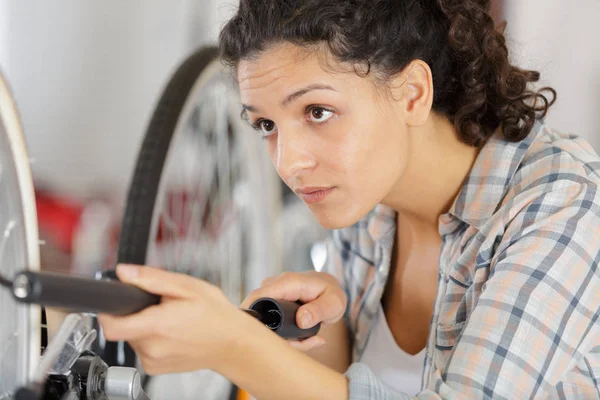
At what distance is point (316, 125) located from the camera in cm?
85

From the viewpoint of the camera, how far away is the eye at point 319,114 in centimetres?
84

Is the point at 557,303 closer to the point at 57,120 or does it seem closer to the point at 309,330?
the point at 309,330

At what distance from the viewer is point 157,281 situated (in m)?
0.54

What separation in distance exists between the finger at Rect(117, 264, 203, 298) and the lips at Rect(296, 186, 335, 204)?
0.34 metres

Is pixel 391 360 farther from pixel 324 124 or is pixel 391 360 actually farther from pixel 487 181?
pixel 324 124

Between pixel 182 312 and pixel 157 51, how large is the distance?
4.76ft

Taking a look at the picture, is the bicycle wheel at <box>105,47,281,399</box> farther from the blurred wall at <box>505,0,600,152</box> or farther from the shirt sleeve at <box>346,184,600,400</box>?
the blurred wall at <box>505,0,600,152</box>

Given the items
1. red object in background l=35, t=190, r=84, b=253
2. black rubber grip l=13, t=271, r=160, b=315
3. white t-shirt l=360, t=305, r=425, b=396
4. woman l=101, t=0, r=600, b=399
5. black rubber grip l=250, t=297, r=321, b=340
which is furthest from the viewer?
red object in background l=35, t=190, r=84, b=253

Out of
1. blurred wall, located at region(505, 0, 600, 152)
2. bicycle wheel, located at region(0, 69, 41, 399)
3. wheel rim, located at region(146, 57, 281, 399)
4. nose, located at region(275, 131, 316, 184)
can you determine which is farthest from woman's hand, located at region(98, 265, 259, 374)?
blurred wall, located at region(505, 0, 600, 152)

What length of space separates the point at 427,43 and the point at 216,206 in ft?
1.99

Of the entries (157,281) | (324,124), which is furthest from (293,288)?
(157,281)

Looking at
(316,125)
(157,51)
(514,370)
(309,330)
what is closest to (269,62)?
(316,125)

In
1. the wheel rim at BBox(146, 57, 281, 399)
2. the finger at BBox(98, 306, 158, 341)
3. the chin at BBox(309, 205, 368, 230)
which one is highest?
the finger at BBox(98, 306, 158, 341)

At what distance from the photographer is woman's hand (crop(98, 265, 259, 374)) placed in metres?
0.54
